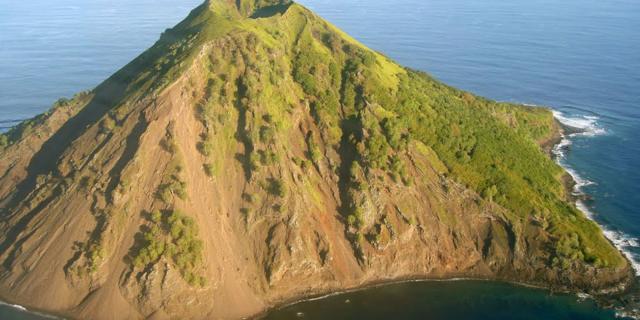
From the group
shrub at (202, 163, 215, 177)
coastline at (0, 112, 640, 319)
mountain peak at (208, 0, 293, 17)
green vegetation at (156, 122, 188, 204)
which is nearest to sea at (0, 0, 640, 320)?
coastline at (0, 112, 640, 319)

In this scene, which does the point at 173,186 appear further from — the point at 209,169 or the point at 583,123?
the point at 583,123

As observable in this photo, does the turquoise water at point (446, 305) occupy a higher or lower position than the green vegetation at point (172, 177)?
lower

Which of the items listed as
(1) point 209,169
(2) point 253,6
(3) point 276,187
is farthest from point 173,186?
(2) point 253,6

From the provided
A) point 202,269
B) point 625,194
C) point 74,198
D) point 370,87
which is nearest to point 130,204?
point 74,198

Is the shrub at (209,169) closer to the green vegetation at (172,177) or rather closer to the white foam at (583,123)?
the green vegetation at (172,177)

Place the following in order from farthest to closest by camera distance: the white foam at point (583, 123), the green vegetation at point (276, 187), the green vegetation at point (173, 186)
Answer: the white foam at point (583, 123) → the green vegetation at point (276, 187) → the green vegetation at point (173, 186)

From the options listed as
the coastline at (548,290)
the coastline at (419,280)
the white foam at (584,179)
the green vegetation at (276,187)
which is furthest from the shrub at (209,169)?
the white foam at (584,179)

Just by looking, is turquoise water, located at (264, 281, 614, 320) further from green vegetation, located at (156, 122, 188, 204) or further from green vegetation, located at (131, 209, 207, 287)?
green vegetation, located at (156, 122, 188, 204)
